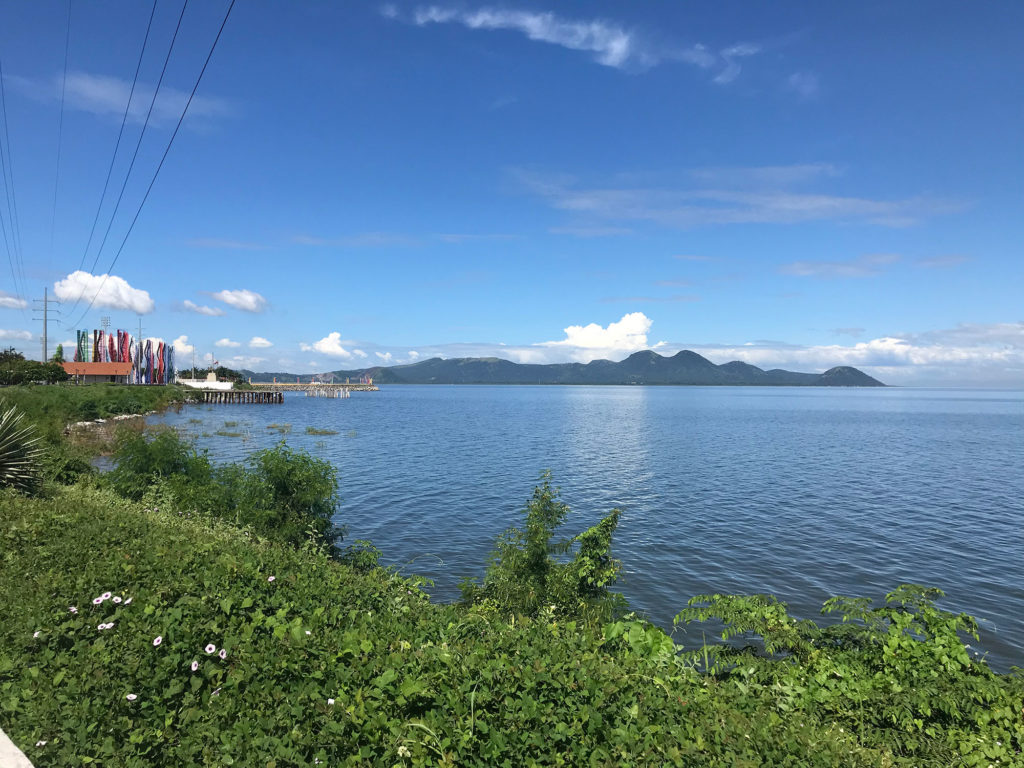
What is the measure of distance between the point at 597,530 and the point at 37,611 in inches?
360

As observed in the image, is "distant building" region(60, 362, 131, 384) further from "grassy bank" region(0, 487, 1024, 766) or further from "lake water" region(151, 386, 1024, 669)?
"grassy bank" region(0, 487, 1024, 766)

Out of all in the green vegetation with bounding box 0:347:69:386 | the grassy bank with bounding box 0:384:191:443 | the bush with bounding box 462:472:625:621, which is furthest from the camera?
the green vegetation with bounding box 0:347:69:386

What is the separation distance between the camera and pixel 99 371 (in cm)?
11931

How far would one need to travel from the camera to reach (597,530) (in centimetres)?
1192

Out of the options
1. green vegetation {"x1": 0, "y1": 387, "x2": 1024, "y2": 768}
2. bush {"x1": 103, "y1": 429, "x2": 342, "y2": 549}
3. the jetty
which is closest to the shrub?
bush {"x1": 103, "y1": 429, "x2": 342, "y2": 549}

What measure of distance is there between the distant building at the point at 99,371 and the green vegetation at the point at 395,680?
133 metres

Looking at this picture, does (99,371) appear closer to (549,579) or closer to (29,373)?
(29,373)

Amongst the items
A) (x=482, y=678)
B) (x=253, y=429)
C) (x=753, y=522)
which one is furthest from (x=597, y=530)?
→ (x=253, y=429)

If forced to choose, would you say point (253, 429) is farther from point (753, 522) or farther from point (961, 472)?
point (961, 472)

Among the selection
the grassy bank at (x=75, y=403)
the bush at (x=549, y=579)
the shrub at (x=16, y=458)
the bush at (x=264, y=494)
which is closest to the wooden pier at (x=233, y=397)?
the grassy bank at (x=75, y=403)

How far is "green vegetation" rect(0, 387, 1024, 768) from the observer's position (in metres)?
4.71

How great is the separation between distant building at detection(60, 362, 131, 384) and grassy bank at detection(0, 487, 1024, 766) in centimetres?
13299

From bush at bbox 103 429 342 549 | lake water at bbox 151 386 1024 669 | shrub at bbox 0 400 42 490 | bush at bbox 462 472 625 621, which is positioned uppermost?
shrub at bbox 0 400 42 490

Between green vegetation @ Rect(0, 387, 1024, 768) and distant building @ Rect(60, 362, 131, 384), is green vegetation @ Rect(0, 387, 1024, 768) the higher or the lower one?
the lower one
